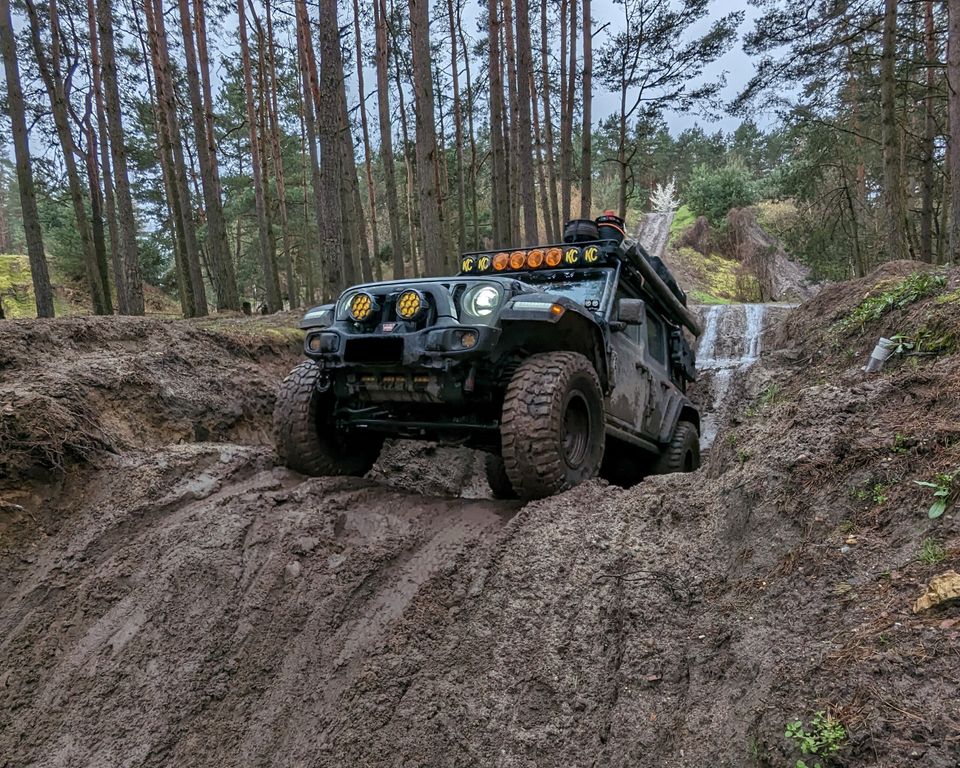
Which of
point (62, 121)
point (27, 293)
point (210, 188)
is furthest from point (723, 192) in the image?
point (27, 293)

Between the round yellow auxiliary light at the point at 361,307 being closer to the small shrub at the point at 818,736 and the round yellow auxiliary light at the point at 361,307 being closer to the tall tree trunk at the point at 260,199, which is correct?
the small shrub at the point at 818,736

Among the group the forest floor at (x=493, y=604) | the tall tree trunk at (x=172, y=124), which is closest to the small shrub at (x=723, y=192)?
the tall tree trunk at (x=172, y=124)

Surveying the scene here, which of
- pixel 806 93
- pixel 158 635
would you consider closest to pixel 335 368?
pixel 158 635

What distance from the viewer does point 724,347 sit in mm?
13172

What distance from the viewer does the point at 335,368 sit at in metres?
3.91

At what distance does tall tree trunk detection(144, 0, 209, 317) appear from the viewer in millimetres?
13742

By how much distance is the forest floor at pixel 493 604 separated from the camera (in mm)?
1863

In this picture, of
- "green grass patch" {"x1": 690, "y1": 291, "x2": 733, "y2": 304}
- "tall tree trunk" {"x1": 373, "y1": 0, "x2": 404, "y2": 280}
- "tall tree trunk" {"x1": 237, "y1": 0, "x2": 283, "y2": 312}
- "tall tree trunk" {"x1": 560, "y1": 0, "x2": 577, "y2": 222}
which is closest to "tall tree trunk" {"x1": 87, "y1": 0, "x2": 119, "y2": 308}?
"tall tree trunk" {"x1": 237, "y1": 0, "x2": 283, "y2": 312}

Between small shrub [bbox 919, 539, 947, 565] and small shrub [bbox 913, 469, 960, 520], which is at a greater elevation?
small shrub [bbox 913, 469, 960, 520]

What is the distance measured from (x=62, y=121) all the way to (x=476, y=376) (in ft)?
48.9

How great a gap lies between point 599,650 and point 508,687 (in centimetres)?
38

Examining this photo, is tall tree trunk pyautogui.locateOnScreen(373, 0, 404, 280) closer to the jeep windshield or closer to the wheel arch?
the jeep windshield

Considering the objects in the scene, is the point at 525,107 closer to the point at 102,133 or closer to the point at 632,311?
the point at 632,311

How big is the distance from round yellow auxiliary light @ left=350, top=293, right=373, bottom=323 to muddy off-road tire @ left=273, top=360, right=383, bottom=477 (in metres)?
0.60
